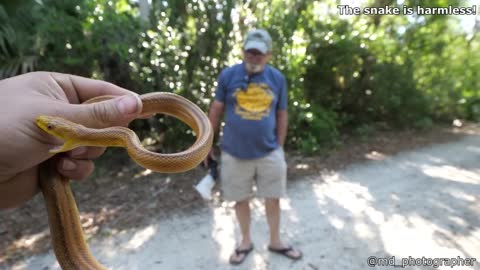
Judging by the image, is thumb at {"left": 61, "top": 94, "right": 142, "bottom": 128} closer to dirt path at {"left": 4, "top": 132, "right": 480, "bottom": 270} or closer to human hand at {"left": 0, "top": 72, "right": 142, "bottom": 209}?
human hand at {"left": 0, "top": 72, "right": 142, "bottom": 209}

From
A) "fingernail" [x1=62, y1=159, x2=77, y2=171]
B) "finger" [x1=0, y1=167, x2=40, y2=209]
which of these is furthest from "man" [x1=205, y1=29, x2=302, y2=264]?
"finger" [x1=0, y1=167, x2=40, y2=209]

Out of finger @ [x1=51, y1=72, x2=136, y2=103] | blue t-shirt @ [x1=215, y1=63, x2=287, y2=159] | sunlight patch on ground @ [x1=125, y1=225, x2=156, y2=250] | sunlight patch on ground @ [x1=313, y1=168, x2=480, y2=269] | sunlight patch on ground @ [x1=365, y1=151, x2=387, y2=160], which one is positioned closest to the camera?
finger @ [x1=51, y1=72, x2=136, y2=103]

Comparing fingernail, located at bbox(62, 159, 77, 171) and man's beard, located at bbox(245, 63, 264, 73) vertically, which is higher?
man's beard, located at bbox(245, 63, 264, 73)

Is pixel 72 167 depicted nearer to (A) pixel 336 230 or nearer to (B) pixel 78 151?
(B) pixel 78 151

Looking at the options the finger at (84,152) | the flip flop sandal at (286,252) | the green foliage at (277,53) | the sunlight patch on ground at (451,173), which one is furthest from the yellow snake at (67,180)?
the sunlight patch on ground at (451,173)

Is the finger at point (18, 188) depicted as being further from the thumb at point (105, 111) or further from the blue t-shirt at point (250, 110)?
the blue t-shirt at point (250, 110)

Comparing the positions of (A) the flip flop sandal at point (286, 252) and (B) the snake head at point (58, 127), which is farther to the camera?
(A) the flip flop sandal at point (286, 252)
